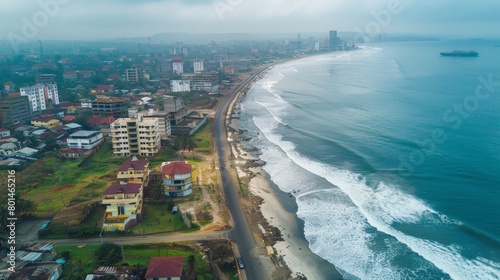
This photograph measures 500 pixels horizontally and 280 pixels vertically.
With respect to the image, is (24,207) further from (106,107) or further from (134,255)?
(106,107)

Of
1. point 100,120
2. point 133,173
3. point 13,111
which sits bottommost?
point 133,173

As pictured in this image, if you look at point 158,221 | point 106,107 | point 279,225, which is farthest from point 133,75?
point 279,225

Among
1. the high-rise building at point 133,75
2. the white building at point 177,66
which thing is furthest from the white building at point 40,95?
the white building at point 177,66

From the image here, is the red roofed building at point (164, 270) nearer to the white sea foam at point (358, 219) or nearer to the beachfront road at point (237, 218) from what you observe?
the beachfront road at point (237, 218)

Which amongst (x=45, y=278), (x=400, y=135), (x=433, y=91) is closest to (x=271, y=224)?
(x=45, y=278)

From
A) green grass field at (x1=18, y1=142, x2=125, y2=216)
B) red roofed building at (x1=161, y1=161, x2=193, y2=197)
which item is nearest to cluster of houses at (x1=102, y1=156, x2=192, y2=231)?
red roofed building at (x1=161, y1=161, x2=193, y2=197)

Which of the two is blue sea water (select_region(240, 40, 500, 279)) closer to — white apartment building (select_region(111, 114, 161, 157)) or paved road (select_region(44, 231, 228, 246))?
paved road (select_region(44, 231, 228, 246))
